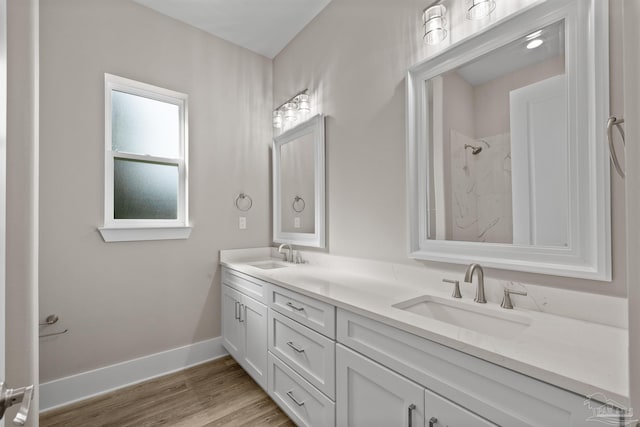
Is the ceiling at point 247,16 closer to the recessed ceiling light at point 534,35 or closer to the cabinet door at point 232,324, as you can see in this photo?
the recessed ceiling light at point 534,35

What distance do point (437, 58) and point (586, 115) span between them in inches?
27.9

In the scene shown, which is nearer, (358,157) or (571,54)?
(571,54)

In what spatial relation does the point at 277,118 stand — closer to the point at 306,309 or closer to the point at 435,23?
the point at 435,23

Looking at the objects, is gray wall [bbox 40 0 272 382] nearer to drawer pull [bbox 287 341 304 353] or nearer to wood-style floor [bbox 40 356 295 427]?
wood-style floor [bbox 40 356 295 427]

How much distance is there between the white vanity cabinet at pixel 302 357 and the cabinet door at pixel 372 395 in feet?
0.21

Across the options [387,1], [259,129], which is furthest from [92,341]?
[387,1]

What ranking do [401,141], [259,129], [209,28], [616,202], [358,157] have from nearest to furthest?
[616,202], [401,141], [358,157], [209,28], [259,129]

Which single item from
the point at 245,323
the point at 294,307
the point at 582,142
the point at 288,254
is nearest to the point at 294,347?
the point at 294,307

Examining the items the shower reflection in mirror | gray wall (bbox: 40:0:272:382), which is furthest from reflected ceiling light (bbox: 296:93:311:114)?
the shower reflection in mirror

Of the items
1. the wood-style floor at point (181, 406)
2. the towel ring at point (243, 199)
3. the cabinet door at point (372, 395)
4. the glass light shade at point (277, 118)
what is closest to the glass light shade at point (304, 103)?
the glass light shade at point (277, 118)

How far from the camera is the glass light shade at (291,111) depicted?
242 centimetres

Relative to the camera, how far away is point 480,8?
124 cm

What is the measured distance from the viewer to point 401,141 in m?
1.63

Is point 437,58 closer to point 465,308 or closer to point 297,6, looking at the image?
point 465,308
